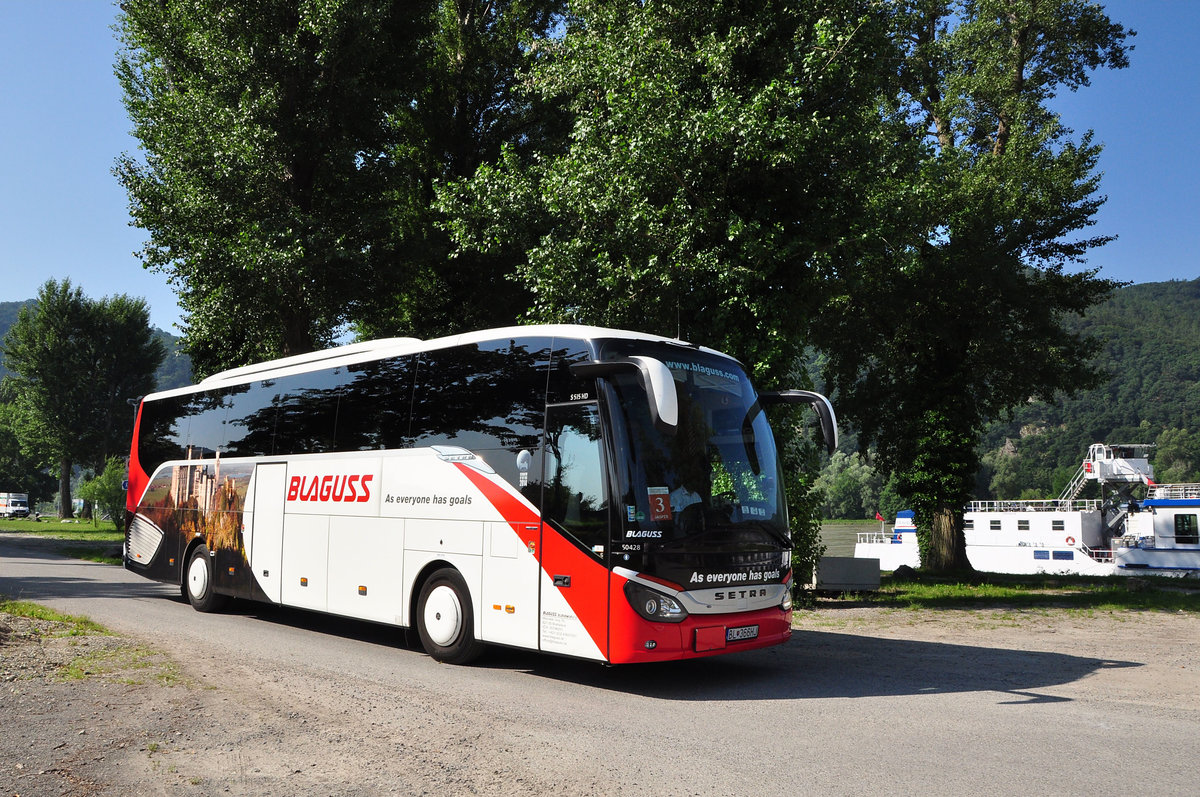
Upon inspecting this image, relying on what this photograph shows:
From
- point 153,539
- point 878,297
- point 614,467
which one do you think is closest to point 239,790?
point 614,467

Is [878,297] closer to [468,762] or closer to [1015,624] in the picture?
[1015,624]

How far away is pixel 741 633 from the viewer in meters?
8.64

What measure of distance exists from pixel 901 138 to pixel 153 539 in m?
21.5

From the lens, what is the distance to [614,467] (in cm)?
821

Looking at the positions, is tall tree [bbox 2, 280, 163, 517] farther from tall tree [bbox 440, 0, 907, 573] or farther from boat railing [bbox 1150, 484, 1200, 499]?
boat railing [bbox 1150, 484, 1200, 499]

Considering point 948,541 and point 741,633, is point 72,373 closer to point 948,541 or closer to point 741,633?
point 948,541

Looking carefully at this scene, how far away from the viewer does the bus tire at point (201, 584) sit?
14062 mm

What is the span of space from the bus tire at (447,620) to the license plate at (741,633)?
2.70 metres

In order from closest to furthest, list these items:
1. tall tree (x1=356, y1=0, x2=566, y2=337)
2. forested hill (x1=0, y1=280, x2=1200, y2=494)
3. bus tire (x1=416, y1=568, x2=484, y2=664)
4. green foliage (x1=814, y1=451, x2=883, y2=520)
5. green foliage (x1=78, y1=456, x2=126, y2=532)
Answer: bus tire (x1=416, y1=568, x2=484, y2=664)
tall tree (x1=356, y1=0, x2=566, y2=337)
green foliage (x1=78, y1=456, x2=126, y2=532)
green foliage (x1=814, y1=451, x2=883, y2=520)
forested hill (x1=0, y1=280, x2=1200, y2=494)

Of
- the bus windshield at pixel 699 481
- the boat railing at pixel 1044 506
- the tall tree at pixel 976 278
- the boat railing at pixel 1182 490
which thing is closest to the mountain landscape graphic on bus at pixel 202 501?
the bus windshield at pixel 699 481

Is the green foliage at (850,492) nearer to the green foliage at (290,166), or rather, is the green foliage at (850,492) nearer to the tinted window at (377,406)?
the green foliage at (290,166)

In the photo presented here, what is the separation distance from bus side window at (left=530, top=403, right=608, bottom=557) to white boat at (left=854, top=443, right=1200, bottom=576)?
119ft

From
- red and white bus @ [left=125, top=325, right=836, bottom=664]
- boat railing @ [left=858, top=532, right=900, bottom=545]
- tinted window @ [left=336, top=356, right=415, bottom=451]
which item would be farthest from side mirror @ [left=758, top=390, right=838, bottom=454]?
boat railing @ [left=858, top=532, right=900, bottom=545]

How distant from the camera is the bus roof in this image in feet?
30.0
